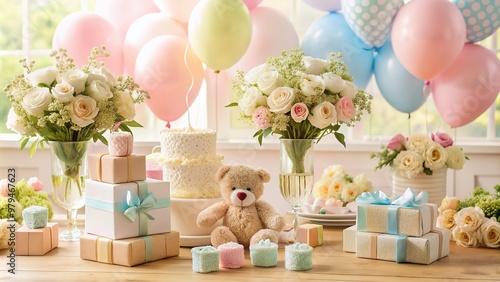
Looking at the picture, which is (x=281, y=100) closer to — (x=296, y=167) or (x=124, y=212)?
(x=296, y=167)

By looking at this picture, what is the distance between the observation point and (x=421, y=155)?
248cm

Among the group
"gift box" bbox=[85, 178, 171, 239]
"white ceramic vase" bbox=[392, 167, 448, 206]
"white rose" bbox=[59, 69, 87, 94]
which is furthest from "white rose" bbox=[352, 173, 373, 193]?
"white rose" bbox=[59, 69, 87, 94]

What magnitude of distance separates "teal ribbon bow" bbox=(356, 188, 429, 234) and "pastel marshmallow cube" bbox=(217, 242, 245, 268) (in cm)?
34

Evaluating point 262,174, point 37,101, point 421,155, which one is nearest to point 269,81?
point 262,174

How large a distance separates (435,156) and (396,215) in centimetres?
59

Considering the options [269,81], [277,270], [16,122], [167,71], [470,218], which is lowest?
[277,270]

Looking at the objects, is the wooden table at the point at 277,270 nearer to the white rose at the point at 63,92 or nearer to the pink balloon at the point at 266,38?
the white rose at the point at 63,92

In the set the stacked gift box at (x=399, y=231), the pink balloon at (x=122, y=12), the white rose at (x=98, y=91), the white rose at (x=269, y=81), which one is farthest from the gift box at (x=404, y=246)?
the pink balloon at (x=122, y=12)

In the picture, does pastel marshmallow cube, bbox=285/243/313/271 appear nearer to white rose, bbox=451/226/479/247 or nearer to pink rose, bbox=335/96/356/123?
pink rose, bbox=335/96/356/123

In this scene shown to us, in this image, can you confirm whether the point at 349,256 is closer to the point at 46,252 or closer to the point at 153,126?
the point at 46,252

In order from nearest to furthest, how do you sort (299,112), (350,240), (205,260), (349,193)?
(205,260)
(299,112)
(350,240)
(349,193)

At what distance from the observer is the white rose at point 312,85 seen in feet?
6.46

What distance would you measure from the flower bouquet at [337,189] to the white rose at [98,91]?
82 centimetres

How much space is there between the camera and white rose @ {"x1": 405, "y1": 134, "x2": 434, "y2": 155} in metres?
2.46
